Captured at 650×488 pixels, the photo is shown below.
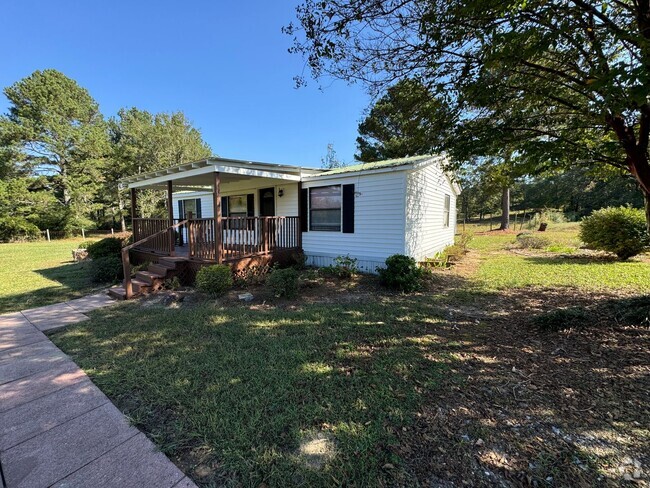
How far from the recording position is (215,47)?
14.4 m

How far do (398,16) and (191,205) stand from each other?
41.7 ft

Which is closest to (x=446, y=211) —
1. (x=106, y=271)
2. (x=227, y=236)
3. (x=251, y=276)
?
(x=251, y=276)

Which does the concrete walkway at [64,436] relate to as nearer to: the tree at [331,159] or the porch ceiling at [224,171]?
the porch ceiling at [224,171]

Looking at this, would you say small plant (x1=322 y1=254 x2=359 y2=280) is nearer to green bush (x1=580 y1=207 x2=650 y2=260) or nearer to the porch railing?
the porch railing

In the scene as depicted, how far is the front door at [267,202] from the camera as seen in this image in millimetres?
10453

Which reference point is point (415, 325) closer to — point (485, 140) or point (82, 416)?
point (485, 140)

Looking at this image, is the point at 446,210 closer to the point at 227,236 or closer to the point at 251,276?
the point at 251,276

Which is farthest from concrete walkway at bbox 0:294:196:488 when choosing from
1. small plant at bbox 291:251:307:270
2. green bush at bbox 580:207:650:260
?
green bush at bbox 580:207:650:260

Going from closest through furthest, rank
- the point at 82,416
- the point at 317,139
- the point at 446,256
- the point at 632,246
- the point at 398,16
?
the point at 82,416, the point at 398,16, the point at 632,246, the point at 446,256, the point at 317,139

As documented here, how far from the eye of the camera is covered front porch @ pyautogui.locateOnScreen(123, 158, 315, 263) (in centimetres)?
737

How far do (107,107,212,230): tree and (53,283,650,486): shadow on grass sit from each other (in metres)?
28.2

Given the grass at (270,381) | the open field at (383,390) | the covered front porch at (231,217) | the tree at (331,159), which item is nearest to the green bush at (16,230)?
the covered front porch at (231,217)

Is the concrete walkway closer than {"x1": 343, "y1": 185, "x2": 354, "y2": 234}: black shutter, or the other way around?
the concrete walkway

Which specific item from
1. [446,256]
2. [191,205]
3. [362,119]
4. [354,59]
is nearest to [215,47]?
[191,205]
